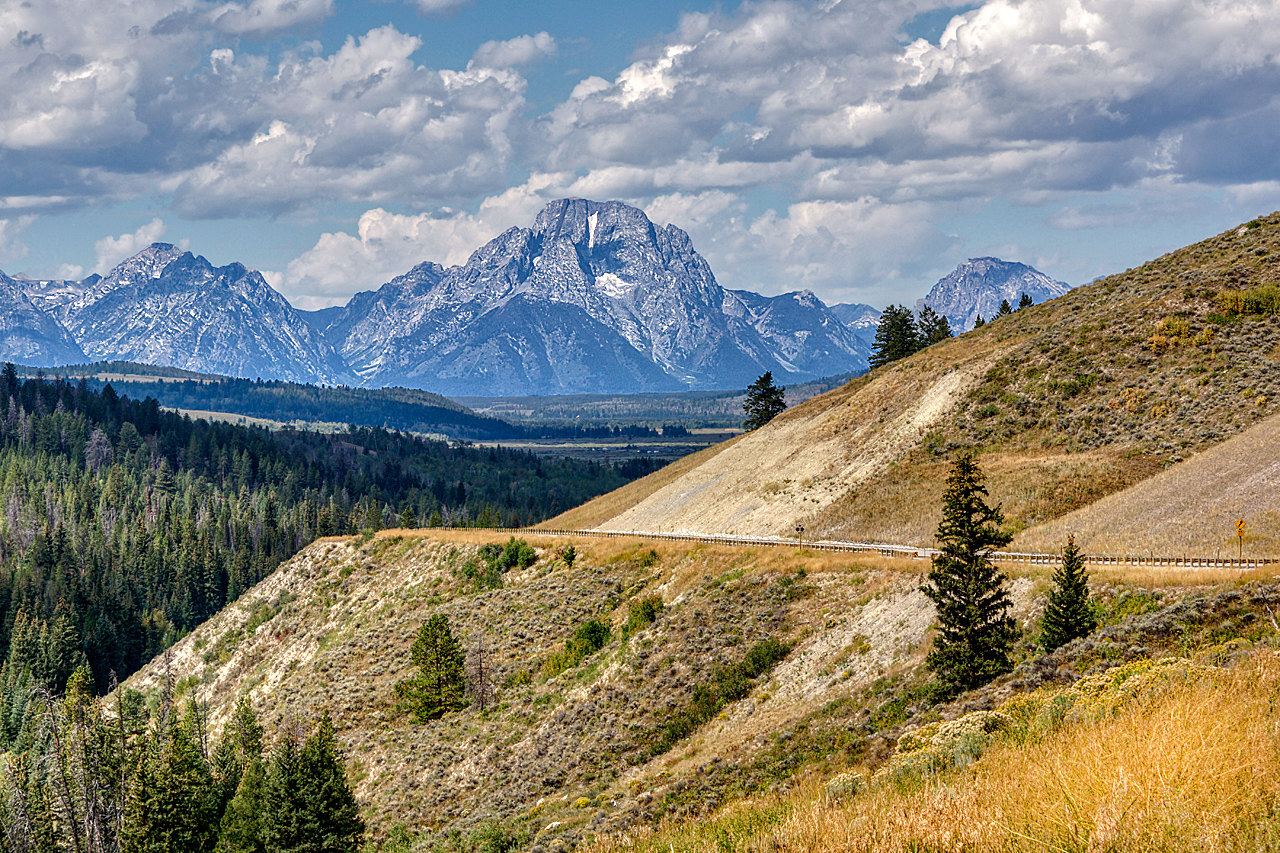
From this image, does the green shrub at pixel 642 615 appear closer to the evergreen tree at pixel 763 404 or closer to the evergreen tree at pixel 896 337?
the evergreen tree at pixel 763 404

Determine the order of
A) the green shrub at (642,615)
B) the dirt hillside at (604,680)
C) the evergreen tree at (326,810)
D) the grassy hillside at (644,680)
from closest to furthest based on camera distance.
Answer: the grassy hillside at (644,680), the dirt hillside at (604,680), the evergreen tree at (326,810), the green shrub at (642,615)

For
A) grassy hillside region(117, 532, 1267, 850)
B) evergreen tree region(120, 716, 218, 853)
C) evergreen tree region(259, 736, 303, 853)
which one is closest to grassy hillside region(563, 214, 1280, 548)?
grassy hillside region(117, 532, 1267, 850)

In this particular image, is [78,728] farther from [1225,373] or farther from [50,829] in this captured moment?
[1225,373]

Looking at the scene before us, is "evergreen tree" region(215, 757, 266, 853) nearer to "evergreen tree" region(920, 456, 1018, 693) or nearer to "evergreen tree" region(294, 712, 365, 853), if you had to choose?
"evergreen tree" region(294, 712, 365, 853)

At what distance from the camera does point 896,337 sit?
125 meters

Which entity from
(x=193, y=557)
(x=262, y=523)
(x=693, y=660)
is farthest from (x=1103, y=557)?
(x=262, y=523)

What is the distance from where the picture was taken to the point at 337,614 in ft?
295

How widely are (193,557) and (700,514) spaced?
11446 centimetres

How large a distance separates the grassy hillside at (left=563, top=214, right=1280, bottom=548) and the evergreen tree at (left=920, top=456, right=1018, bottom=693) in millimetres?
28873

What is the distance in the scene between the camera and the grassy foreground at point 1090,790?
1058cm

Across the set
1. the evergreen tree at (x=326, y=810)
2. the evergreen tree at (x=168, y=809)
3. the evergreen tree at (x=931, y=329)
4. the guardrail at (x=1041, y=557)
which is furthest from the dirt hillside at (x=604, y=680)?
the evergreen tree at (x=931, y=329)

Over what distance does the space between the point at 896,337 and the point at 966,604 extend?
9907cm

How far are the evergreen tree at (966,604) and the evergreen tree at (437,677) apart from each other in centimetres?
3231

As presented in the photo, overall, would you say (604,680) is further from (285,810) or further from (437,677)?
(285,810)
